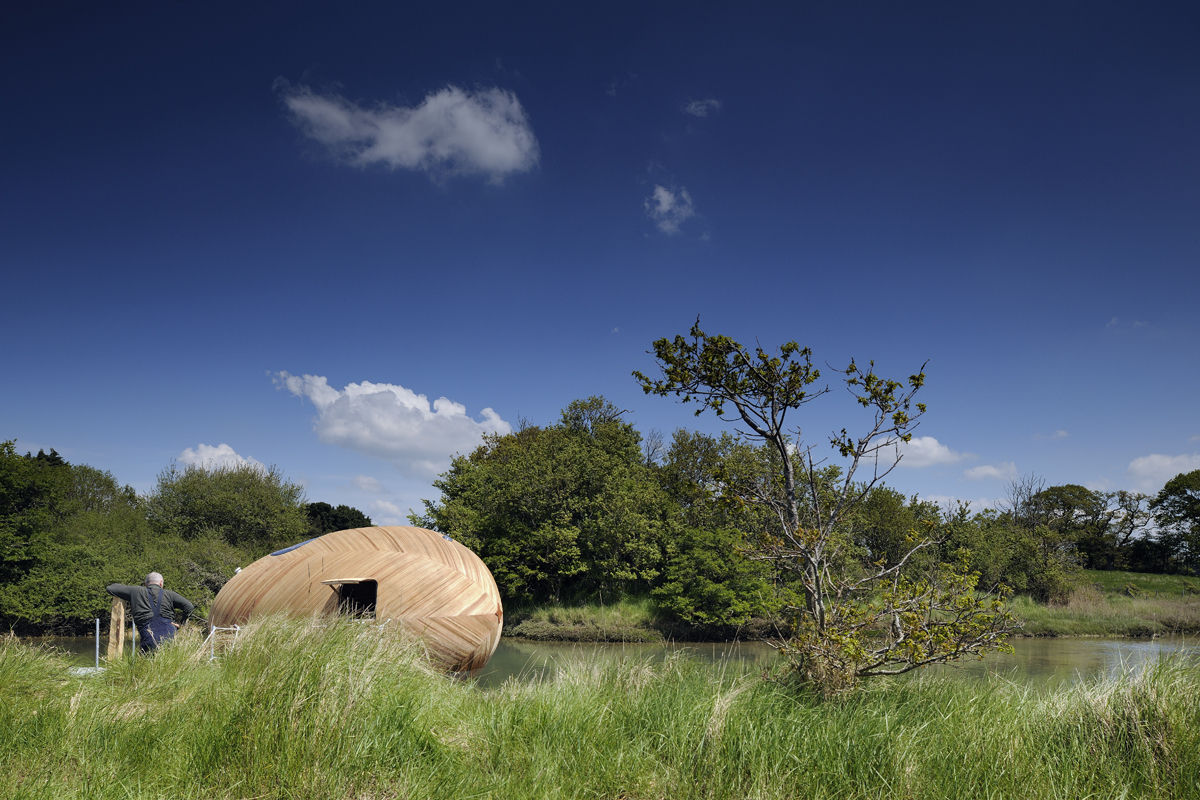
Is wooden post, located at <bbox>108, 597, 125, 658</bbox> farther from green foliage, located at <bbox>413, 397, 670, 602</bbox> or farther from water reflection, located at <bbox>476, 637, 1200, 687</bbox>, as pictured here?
green foliage, located at <bbox>413, 397, 670, 602</bbox>

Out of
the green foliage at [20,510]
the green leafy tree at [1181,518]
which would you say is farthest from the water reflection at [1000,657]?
the green leafy tree at [1181,518]

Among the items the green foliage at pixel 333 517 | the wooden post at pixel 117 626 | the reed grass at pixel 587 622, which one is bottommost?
the reed grass at pixel 587 622

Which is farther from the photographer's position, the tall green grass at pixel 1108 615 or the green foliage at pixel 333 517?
the green foliage at pixel 333 517

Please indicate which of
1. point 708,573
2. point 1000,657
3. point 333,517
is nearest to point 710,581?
point 708,573

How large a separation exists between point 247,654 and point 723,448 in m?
30.6

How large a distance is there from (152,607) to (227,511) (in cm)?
3261

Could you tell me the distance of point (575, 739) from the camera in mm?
4324

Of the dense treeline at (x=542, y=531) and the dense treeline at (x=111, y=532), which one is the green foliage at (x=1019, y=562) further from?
the dense treeline at (x=111, y=532)

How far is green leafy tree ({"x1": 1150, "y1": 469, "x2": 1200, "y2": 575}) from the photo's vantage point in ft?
142

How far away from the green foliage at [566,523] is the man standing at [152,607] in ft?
60.3

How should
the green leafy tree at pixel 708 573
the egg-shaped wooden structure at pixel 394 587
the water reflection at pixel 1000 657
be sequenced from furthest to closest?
the green leafy tree at pixel 708 573 < the egg-shaped wooden structure at pixel 394 587 < the water reflection at pixel 1000 657

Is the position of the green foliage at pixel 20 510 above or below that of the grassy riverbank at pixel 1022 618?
above

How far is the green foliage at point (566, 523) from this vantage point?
27281mm

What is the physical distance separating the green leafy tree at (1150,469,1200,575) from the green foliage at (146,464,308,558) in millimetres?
58125
